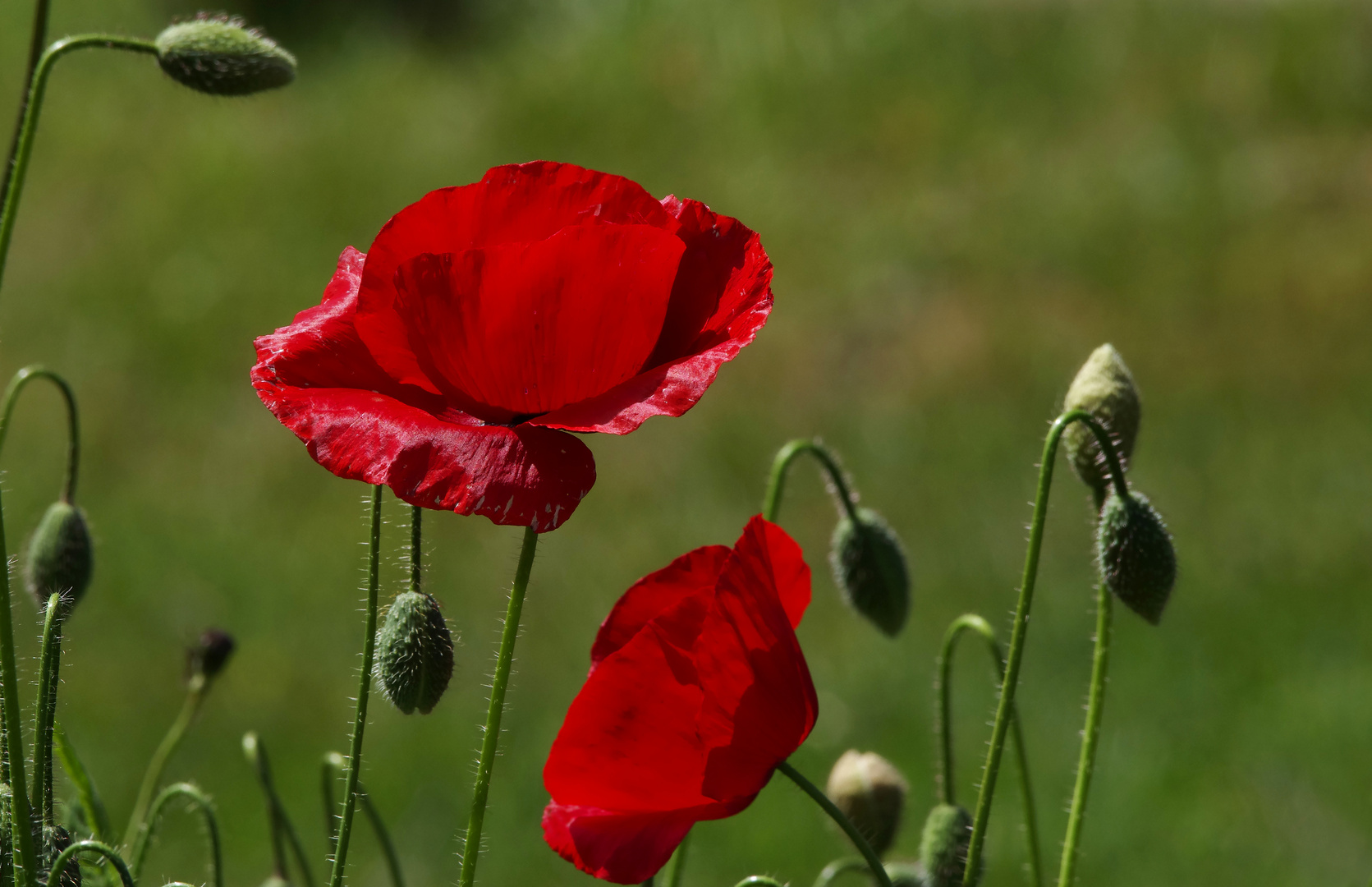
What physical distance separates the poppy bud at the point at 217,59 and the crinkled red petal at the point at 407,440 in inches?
7.7

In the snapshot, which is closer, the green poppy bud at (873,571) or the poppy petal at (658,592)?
the poppy petal at (658,592)

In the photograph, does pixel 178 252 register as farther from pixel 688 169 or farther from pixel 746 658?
pixel 746 658

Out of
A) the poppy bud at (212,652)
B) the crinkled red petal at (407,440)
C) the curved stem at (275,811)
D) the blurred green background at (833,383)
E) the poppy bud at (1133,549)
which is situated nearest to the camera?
the crinkled red petal at (407,440)

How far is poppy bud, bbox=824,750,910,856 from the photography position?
0.75 meters

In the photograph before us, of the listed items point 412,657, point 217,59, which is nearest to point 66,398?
point 217,59

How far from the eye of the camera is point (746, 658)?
0.52 metres

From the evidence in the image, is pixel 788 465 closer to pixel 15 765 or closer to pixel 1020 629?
pixel 1020 629

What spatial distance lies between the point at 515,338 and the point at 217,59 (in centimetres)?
26

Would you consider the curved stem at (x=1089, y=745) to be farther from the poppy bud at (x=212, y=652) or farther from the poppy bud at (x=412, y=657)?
the poppy bud at (x=212, y=652)

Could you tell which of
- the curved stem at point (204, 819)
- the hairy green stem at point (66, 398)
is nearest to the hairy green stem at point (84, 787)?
the curved stem at point (204, 819)

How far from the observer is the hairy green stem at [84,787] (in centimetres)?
64

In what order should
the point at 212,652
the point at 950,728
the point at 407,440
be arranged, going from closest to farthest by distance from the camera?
the point at 407,440
the point at 950,728
the point at 212,652

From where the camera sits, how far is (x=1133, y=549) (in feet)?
1.94

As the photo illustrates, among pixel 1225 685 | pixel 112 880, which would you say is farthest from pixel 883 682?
pixel 112 880
